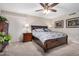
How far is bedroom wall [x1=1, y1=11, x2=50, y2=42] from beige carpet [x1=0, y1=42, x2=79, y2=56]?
15 centimetres

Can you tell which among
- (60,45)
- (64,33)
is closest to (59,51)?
(60,45)

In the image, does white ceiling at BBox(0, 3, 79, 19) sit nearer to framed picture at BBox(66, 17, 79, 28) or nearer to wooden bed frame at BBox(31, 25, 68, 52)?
framed picture at BBox(66, 17, 79, 28)

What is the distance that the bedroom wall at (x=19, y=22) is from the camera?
1.81m

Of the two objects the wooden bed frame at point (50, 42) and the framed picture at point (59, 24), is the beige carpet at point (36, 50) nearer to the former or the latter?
the wooden bed frame at point (50, 42)

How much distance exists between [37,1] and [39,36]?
2.14 ft

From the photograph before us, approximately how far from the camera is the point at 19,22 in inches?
73.5

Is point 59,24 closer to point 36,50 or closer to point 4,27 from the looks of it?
point 36,50

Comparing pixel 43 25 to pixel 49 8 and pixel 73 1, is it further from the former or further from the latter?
pixel 73 1

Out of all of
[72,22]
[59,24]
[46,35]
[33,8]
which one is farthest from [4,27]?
[72,22]

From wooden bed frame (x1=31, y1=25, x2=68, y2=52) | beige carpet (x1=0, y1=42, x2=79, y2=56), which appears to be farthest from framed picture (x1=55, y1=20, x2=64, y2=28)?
beige carpet (x1=0, y1=42, x2=79, y2=56)

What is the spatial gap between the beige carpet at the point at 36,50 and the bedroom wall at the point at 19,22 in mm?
148

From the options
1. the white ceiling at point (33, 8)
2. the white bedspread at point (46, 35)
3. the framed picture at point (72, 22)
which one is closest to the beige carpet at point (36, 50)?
the white bedspread at point (46, 35)

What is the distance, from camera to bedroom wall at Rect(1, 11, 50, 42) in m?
1.81

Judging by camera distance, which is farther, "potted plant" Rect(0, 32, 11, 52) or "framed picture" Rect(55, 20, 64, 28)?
"framed picture" Rect(55, 20, 64, 28)
